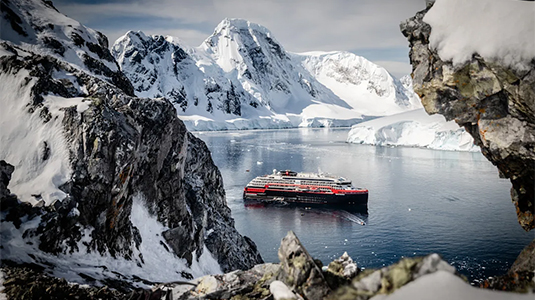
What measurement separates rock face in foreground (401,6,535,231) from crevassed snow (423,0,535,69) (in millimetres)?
348

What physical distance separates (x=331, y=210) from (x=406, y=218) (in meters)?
12.7

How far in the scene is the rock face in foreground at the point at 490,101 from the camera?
416 inches

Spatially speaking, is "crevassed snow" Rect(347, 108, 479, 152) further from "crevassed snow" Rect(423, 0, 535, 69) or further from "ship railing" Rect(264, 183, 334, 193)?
"crevassed snow" Rect(423, 0, 535, 69)

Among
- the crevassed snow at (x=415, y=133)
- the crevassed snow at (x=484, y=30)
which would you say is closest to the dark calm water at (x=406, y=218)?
the crevassed snow at (x=484, y=30)

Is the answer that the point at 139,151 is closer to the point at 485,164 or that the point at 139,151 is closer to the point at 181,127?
the point at 181,127

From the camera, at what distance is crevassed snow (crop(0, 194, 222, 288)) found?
38.4 ft

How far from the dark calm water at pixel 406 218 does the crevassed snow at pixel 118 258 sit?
17.6 m

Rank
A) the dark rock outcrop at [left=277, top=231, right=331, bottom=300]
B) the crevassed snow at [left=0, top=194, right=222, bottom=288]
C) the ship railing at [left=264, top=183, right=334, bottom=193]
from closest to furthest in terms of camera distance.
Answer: the dark rock outcrop at [left=277, top=231, right=331, bottom=300], the crevassed snow at [left=0, top=194, right=222, bottom=288], the ship railing at [left=264, top=183, right=334, bottom=193]

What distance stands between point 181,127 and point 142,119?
3806mm

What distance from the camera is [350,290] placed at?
554 centimetres

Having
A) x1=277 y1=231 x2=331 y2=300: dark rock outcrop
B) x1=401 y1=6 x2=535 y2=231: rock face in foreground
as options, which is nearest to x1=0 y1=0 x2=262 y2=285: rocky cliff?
x1=277 y1=231 x2=331 y2=300: dark rock outcrop

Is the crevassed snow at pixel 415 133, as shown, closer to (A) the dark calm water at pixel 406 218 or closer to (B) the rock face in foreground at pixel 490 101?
(A) the dark calm water at pixel 406 218

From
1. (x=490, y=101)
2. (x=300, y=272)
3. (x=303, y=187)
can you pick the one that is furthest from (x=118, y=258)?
(x=303, y=187)

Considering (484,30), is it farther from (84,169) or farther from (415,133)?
(415,133)
